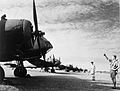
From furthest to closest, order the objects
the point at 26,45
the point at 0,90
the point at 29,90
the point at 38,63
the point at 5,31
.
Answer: the point at 38,63, the point at 26,45, the point at 5,31, the point at 29,90, the point at 0,90

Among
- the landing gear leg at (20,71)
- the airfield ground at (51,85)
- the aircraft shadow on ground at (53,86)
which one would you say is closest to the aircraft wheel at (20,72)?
the landing gear leg at (20,71)

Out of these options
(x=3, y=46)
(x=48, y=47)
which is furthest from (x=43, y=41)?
(x=3, y=46)

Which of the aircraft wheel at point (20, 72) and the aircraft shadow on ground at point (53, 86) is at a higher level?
the aircraft wheel at point (20, 72)

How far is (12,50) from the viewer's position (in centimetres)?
1506

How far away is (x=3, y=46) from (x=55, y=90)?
4785 millimetres

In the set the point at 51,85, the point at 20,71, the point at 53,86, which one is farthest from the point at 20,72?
the point at 53,86

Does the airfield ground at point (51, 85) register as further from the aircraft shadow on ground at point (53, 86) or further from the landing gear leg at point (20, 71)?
the landing gear leg at point (20, 71)

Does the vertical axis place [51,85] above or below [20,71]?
below

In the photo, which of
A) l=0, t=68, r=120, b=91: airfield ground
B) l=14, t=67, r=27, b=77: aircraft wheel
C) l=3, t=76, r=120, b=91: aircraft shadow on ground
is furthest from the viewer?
l=14, t=67, r=27, b=77: aircraft wheel

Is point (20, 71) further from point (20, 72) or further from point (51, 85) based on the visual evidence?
point (51, 85)

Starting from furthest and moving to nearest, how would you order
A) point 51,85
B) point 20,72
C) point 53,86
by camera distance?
point 20,72
point 51,85
point 53,86

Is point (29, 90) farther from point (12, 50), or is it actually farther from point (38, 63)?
point (38, 63)

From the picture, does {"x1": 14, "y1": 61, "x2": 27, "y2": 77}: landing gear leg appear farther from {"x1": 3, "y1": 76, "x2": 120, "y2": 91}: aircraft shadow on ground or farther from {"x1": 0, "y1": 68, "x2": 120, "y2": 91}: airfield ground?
{"x1": 3, "y1": 76, "x2": 120, "y2": 91}: aircraft shadow on ground

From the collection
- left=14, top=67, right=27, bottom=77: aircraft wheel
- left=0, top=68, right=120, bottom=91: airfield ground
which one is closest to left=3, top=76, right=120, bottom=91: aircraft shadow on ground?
left=0, top=68, right=120, bottom=91: airfield ground
